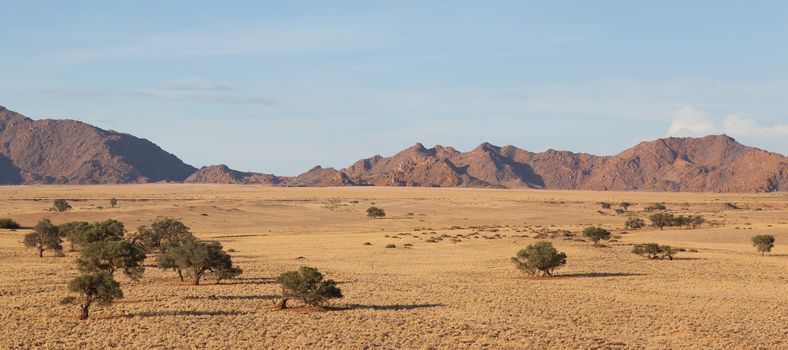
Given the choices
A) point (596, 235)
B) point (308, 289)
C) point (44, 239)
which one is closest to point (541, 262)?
point (308, 289)

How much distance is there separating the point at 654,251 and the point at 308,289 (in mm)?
28914

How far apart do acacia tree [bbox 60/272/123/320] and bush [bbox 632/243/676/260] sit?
3507cm

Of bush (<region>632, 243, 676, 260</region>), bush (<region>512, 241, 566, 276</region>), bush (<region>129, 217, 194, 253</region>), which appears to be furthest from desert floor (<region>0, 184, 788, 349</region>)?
bush (<region>129, 217, 194, 253</region>)

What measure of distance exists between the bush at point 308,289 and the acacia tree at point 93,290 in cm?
593

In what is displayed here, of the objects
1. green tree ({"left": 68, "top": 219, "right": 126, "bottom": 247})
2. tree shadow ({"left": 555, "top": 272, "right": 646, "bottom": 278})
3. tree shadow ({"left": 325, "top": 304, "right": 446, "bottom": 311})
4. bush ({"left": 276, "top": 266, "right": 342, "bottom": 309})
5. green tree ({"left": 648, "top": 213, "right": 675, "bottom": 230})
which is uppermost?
green tree ({"left": 648, "top": 213, "right": 675, "bottom": 230})

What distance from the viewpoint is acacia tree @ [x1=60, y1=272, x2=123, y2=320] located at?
2726 cm

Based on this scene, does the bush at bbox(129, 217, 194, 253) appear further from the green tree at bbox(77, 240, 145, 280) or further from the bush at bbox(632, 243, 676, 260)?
the bush at bbox(632, 243, 676, 260)

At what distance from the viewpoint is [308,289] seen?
3041 centimetres

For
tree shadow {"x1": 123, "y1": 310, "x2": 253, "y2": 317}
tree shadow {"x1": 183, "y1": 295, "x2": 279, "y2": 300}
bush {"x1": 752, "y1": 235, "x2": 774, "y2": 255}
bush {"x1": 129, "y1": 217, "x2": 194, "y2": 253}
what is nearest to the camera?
tree shadow {"x1": 123, "y1": 310, "x2": 253, "y2": 317}

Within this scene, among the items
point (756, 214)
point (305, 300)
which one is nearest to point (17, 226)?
point (305, 300)

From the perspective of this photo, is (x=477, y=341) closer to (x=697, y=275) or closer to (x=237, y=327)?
(x=237, y=327)

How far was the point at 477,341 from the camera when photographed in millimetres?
Answer: 23953

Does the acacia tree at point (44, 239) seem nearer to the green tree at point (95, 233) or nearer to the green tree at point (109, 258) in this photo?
the green tree at point (95, 233)

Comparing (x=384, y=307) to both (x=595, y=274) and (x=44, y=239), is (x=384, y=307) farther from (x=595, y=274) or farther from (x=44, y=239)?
(x=44, y=239)
